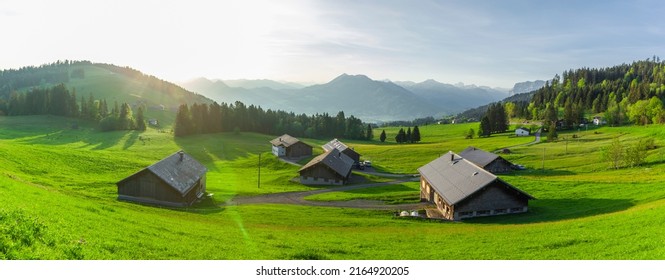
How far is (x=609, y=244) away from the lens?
26.2 m

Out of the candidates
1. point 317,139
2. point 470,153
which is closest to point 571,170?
point 470,153

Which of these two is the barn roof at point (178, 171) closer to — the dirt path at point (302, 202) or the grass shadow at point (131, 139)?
the dirt path at point (302, 202)

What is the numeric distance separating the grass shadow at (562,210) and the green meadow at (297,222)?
131 mm

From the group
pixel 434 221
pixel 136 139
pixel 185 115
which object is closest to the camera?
pixel 434 221

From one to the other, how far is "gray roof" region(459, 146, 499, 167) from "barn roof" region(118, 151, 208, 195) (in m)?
65.4

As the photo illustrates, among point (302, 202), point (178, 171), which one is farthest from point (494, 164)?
point (178, 171)

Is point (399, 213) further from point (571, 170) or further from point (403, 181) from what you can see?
point (571, 170)

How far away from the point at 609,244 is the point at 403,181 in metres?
62.2

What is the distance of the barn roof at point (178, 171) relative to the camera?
53.5 meters

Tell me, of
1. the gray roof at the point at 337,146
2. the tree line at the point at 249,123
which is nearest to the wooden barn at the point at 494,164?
the gray roof at the point at 337,146

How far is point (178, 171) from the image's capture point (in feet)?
191

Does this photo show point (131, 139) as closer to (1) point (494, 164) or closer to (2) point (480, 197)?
(1) point (494, 164)

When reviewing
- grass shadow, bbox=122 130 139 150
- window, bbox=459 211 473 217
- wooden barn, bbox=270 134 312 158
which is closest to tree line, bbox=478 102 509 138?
wooden barn, bbox=270 134 312 158

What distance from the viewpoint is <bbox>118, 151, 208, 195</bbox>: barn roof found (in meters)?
53.5
